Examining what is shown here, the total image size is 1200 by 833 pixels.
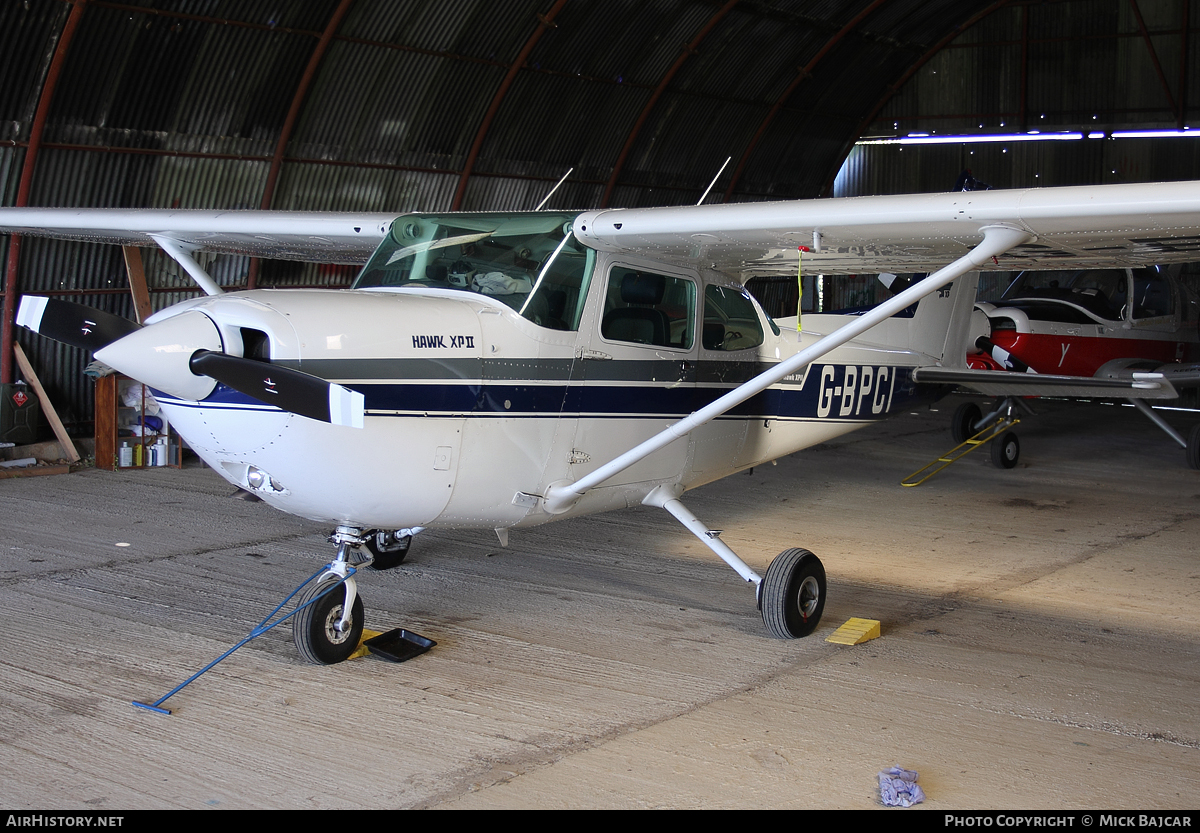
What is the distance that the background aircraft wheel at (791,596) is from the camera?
5926 mm

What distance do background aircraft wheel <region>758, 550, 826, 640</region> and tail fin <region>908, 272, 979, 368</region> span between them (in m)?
4.53

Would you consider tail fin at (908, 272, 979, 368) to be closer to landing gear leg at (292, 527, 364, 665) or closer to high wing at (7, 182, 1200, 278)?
high wing at (7, 182, 1200, 278)

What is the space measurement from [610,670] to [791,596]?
120 centimetres

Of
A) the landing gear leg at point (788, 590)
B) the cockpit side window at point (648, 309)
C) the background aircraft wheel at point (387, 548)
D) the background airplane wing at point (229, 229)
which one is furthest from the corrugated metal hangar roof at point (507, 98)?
the landing gear leg at point (788, 590)

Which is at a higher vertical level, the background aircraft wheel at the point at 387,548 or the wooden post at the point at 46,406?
the wooden post at the point at 46,406

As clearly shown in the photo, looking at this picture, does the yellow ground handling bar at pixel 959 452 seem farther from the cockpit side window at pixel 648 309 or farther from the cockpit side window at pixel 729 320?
the cockpit side window at pixel 648 309

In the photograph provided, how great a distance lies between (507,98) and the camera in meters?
15.5

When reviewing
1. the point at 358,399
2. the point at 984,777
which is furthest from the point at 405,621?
the point at 984,777

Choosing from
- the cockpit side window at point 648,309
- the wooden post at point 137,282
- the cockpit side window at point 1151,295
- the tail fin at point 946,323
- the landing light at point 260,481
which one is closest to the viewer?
the landing light at point 260,481

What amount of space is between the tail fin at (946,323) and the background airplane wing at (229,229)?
17.4 feet

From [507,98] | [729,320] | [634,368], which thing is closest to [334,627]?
[634,368]

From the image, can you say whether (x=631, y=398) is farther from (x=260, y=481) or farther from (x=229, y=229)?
(x=229, y=229)

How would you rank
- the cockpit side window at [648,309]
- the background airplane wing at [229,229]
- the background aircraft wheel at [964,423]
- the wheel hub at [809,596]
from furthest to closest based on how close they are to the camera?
1. the background aircraft wheel at [964,423]
2. the background airplane wing at [229,229]
3. the wheel hub at [809,596]
4. the cockpit side window at [648,309]

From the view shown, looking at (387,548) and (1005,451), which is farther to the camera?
(1005,451)
